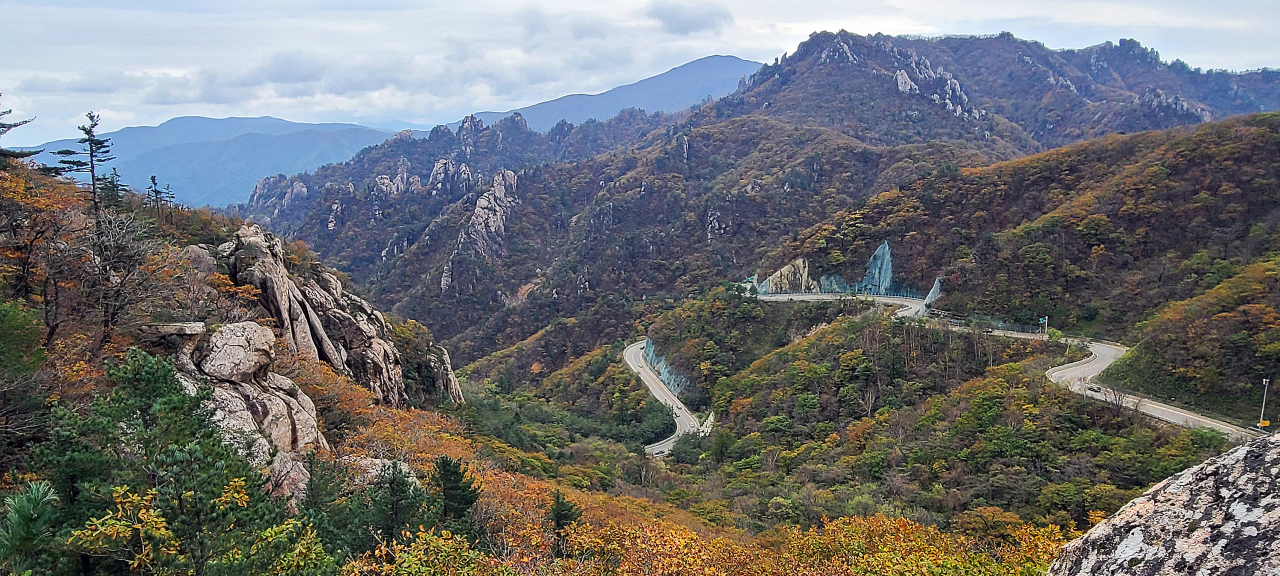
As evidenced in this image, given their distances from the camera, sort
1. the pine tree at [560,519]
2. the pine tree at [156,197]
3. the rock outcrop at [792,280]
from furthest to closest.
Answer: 1. the rock outcrop at [792,280]
2. the pine tree at [156,197]
3. the pine tree at [560,519]

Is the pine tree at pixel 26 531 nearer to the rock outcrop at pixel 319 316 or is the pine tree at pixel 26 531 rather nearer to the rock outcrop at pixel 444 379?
the rock outcrop at pixel 319 316

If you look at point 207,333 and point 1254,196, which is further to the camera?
point 1254,196

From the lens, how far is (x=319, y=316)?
102ft

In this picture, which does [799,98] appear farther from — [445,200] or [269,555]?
[269,555]

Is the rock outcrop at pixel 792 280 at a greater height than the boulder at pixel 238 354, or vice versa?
the boulder at pixel 238 354

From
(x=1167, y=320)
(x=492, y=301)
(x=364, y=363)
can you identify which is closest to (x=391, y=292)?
(x=492, y=301)

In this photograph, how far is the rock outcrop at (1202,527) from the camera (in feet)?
12.0

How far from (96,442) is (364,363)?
21782 millimetres

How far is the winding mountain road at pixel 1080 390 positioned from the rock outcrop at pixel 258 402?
2769 centimetres

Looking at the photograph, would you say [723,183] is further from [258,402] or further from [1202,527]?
[1202,527]

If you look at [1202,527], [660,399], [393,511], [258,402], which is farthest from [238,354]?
[660,399]

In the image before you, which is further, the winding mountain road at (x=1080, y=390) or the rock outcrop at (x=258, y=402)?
the winding mountain road at (x=1080, y=390)

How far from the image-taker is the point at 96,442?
34.1 feet

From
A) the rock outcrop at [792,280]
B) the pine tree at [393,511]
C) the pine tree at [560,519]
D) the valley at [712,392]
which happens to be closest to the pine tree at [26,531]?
the valley at [712,392]
